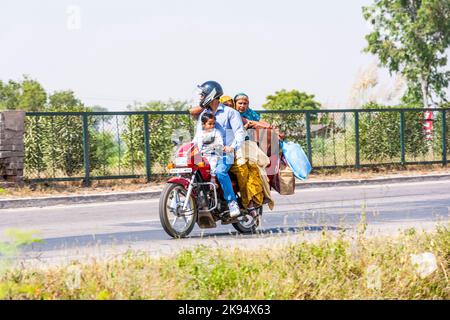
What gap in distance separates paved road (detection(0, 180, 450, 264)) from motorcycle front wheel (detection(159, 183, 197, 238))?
167 mm

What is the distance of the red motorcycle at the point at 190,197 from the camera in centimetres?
1133

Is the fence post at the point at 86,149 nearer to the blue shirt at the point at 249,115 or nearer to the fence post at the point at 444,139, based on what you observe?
the blue shirt at the point at 249,115

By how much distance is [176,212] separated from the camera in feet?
37.1

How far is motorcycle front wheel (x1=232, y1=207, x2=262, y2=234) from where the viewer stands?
12172mm

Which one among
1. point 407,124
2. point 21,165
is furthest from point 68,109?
point 407,124

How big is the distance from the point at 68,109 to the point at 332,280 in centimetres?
1639

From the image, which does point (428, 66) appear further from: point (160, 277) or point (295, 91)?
point (160, 277)

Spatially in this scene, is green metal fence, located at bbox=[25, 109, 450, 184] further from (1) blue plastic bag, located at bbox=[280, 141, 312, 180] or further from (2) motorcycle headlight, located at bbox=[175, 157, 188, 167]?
(2) motorcycle headlight, located at bbox=[175, 157, 188, 167]

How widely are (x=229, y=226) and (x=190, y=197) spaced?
216 centimetres

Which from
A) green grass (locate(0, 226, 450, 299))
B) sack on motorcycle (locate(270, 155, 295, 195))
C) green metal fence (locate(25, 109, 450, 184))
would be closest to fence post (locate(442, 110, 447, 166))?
green metal fence (locate(25, 109, 450, 184))

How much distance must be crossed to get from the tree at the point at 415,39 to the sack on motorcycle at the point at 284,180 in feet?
98.8

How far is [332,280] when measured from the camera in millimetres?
7434

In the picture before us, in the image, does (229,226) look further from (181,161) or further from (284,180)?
(181,161)

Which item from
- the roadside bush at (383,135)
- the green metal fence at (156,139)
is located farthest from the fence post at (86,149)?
the roadside bush at (383,135)
